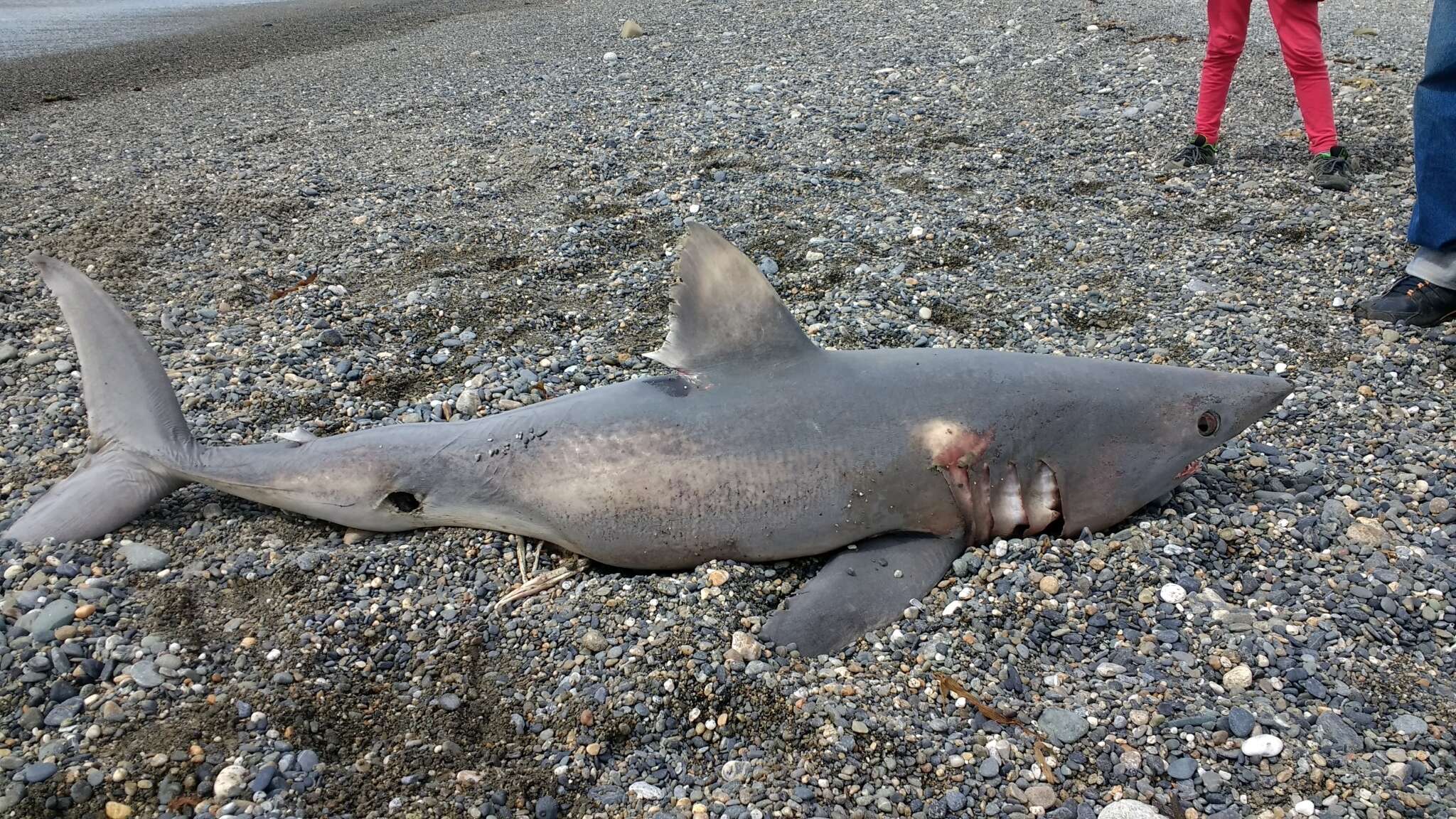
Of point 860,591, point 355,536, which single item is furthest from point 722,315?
point 355,536

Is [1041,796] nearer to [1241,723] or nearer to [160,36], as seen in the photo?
[1241,723]

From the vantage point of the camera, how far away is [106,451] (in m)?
4.11

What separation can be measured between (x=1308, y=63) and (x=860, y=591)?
5.97 meters

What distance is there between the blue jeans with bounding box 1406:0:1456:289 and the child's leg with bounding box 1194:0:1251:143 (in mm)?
2218

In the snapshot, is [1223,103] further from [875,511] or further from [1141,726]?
[1141,726]

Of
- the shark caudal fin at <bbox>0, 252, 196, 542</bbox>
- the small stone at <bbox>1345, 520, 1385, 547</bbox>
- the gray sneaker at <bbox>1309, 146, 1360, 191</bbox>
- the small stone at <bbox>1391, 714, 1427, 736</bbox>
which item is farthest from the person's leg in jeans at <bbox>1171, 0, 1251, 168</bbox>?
the shark caudal fin at <bbox>0, 252, 196, 542</bbox>

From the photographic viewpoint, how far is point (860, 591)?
11.5 feet

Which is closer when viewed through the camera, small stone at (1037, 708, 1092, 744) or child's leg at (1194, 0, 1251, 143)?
small stone at (1037, 708, 1092, 744)

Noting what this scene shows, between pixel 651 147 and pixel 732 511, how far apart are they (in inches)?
214

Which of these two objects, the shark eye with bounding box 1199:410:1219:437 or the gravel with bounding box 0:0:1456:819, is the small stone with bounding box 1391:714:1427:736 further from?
the shark eye with bounding box 1199:410:1219:437

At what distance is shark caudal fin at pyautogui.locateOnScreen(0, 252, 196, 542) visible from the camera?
13.3 feet

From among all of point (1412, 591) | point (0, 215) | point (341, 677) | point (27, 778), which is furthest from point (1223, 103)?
point (0, 215)

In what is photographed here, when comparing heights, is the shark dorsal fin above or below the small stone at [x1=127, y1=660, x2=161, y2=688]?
above

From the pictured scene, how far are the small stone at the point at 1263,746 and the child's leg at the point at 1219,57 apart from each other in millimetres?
6119
